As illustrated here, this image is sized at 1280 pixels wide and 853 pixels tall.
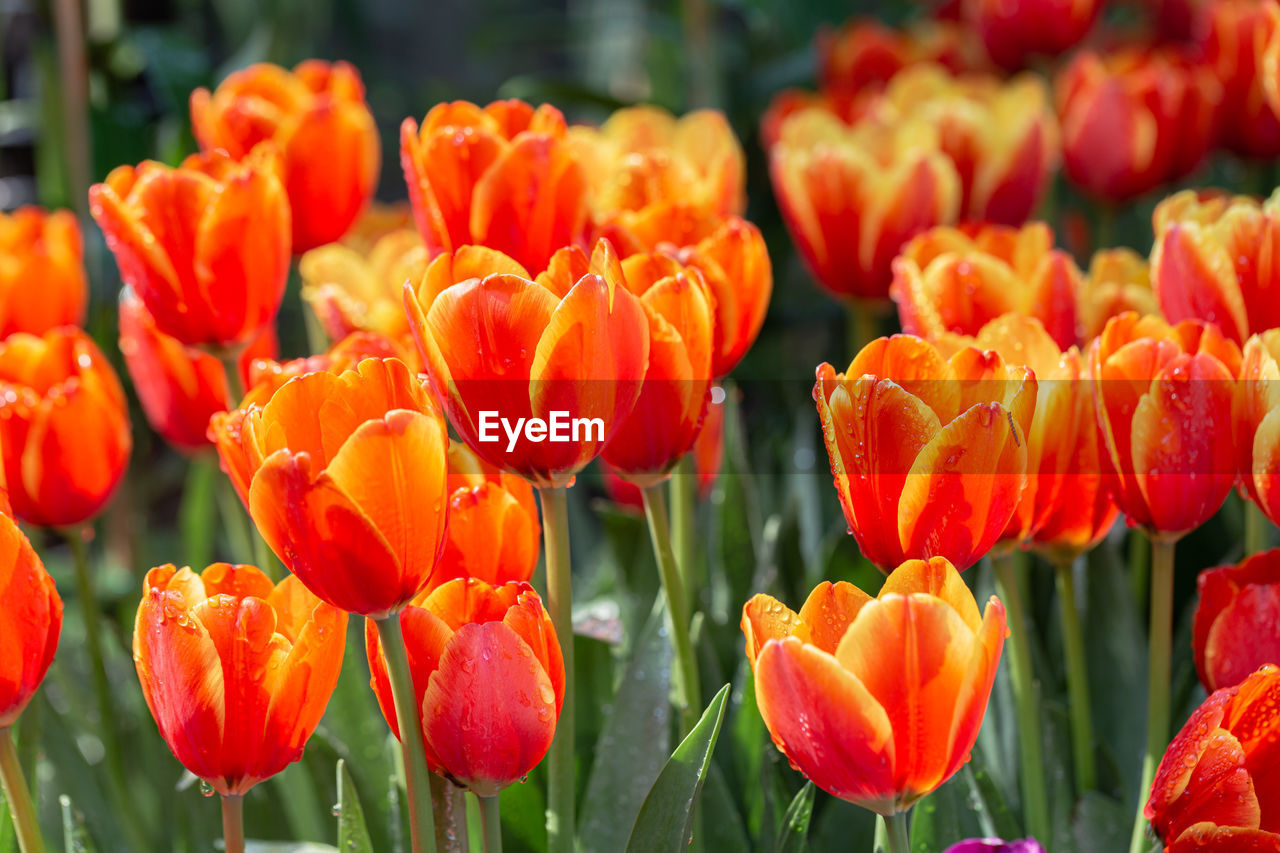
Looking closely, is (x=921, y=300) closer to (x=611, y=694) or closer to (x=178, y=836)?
(x=611, y=694)

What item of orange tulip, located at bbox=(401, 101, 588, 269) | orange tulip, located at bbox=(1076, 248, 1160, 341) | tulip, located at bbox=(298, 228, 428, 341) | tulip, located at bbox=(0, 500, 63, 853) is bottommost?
tulip, located at bbox=(0, 500, 63, 853)

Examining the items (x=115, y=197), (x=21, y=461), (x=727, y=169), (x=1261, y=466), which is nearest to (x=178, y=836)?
(x=21, y=461)

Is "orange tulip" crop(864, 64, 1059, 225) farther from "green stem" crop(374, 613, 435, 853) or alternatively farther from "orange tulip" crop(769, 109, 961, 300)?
"green stem" crop(374, 613, 435, 853)

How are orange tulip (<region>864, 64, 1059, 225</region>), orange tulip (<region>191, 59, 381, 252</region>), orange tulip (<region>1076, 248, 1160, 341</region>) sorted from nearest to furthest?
1. orange tulip (<region>1076, 248, 1160, 341</region>)
2. orange tulip (<region>191, 59, 381, 252</region>)
3. orange tulip (<region>864, 64, 1059, 225</region>)

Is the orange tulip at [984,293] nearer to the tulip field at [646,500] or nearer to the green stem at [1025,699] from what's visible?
the tulip field at [646,500]

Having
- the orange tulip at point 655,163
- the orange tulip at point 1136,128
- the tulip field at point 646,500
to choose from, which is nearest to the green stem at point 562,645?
the tulip field at point 646,500

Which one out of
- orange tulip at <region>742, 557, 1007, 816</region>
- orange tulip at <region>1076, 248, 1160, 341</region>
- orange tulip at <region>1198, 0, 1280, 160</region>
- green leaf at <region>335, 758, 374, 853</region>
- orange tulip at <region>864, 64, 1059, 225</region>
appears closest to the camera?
orange tulip at <region>742, 557, 1007, 816</region>

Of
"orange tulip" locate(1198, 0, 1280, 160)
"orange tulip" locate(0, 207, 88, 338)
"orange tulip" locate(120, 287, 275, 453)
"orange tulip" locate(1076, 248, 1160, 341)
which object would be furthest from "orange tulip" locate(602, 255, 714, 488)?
"orange tulip" locate(1198, 0, 1280, 160)
